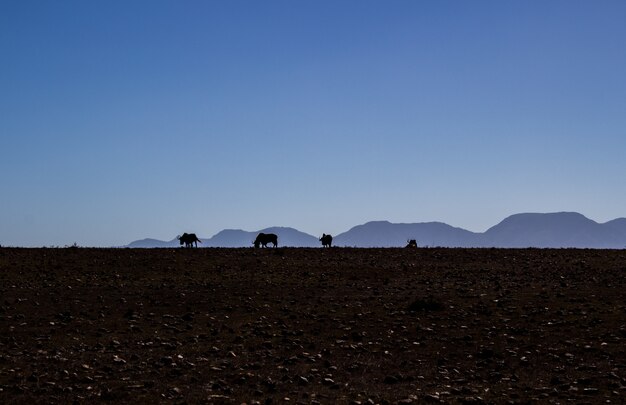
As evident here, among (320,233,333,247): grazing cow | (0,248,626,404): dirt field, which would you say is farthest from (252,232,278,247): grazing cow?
(0,248,626,404): dirt field

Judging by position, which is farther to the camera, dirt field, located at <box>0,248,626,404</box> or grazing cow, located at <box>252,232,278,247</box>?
grazing cow, located at <box>252,232,278,247</box>

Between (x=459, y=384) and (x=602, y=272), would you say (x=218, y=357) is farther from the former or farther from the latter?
(x=602, y=272)

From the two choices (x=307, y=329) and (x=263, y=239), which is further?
(x=263, y=239)

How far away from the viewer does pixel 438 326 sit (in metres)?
22.6

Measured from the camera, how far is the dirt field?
49.9 feet

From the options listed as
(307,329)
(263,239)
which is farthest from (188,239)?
(307,329)

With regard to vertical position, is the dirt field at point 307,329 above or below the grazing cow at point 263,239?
below

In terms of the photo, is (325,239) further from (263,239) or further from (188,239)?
(188,239)

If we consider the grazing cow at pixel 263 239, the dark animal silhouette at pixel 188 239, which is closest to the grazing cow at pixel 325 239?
the grazing cow at pixel 263 239

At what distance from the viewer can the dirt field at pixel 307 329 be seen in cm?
1522

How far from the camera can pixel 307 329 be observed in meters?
Answer: 22.3

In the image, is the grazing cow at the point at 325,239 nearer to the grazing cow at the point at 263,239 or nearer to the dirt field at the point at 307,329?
the grazing cow at the point at 263,239

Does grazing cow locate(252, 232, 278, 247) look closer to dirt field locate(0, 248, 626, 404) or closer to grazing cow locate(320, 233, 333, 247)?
grazing cow locate(320, 233, 333, 247)

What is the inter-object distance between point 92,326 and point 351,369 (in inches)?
406
